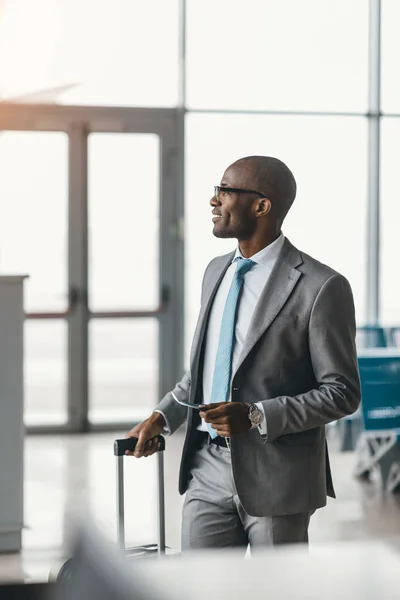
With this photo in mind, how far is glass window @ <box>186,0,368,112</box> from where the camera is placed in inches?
313

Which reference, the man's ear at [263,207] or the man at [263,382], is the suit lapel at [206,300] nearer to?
the man at [263,382]

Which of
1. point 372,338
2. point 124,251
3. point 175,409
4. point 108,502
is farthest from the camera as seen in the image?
point 124,251

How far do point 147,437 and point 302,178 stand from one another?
A: 6078mm

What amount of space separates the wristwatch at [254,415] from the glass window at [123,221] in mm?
5789

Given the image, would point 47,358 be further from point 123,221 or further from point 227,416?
point 227,416

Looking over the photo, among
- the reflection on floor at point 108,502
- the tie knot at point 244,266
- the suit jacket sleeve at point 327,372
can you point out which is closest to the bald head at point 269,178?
the tie knot at point 244,266

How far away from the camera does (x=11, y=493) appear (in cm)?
458

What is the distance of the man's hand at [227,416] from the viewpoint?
2127 mm

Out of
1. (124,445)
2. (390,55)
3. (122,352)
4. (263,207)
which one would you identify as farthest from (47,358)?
(263,207)

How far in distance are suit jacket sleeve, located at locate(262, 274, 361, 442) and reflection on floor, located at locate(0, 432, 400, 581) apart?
6.45 feet

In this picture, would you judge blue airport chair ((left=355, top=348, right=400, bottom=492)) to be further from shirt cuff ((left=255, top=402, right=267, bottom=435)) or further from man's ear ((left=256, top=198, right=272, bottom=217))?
shirt cuff ((left=255, top=402, right=267, bottom=435))

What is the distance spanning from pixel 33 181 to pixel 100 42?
122cm

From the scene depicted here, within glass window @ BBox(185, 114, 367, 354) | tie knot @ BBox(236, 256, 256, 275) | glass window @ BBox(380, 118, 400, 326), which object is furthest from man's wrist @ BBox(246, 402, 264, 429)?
glass window @ BBox(380, 118, 400, 326)

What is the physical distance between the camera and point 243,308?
237cm
